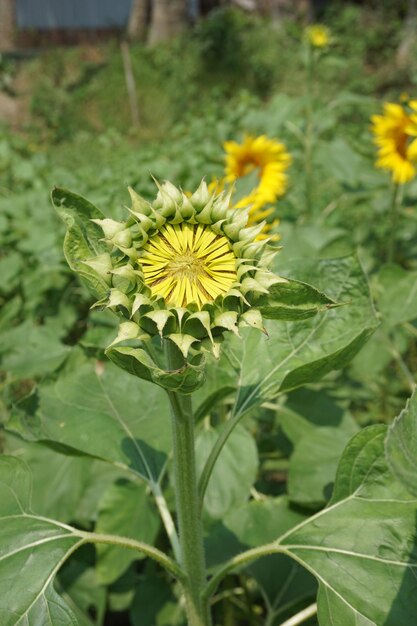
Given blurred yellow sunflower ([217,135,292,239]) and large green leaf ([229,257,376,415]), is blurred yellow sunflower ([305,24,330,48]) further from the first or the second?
large green leaf ([229,257,376,415])

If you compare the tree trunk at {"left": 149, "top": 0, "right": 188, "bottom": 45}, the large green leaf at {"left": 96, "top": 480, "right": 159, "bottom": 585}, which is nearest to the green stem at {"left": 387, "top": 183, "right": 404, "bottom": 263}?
the large green leaf at {"left": 96, "top": 480, "right": 159, "bottom": 585}

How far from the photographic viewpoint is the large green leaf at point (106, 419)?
0.99 metres

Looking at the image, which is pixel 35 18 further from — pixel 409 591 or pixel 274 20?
pixel 409 591

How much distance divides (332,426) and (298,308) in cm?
72

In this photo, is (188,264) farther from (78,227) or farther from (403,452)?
(403,452)

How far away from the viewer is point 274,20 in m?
9.28

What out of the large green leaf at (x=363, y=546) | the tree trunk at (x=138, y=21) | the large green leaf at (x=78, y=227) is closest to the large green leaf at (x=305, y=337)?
the large green leaf at (x=363, y=546)

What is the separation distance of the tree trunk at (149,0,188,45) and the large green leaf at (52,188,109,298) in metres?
8.67

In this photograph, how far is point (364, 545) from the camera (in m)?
0.82

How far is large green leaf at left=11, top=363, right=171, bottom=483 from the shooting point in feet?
3.23

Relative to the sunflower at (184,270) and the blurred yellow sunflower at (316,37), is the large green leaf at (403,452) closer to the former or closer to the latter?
the sunflower at (184,270)

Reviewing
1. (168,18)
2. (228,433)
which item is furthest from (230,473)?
(168,18)

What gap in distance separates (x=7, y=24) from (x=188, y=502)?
9702mm

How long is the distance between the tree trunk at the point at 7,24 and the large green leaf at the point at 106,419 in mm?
9349
